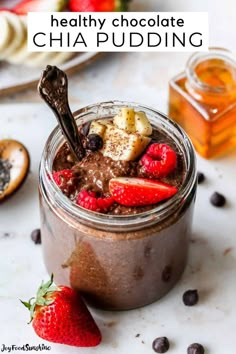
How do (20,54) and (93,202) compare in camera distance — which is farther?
(20,54)

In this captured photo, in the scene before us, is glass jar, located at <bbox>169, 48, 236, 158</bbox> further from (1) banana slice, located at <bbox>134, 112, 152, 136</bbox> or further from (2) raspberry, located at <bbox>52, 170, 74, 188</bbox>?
(2) raspberry, located at <bbox>52, 170, 74, 188</bbox>

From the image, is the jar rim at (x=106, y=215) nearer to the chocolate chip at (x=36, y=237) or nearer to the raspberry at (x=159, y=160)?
the raspberry at (x=159, y=160)

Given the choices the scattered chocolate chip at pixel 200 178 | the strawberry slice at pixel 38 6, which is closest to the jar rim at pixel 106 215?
the scattered chocolate chip at pixel 200 178

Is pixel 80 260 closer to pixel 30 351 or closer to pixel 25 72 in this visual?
pixel 30 351

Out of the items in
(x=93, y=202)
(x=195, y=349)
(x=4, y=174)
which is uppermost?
(x=93, y=202)

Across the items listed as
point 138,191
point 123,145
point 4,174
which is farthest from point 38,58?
point 138,191

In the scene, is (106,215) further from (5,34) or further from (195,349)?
(5,34)

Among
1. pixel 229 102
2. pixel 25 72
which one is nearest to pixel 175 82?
pixel 229 102
